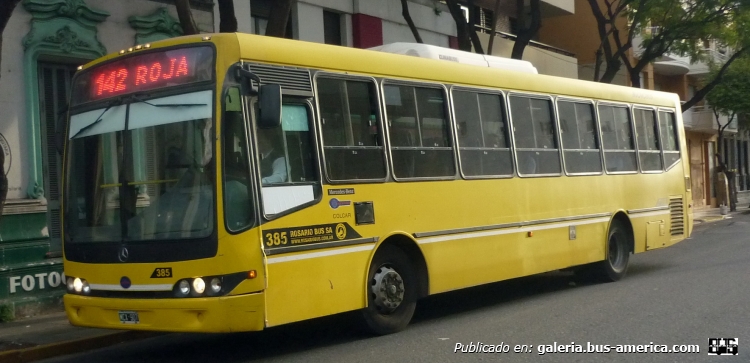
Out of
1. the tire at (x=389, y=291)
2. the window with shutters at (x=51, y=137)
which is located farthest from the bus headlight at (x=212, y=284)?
the window with shutters at (x=51, y=137)

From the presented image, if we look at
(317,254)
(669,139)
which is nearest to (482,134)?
(317,254)

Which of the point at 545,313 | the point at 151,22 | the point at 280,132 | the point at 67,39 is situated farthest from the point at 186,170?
the point at 151,22

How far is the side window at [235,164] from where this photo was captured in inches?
296

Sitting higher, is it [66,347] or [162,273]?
[162,273]

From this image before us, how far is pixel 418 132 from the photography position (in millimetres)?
9766

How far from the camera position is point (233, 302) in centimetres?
741

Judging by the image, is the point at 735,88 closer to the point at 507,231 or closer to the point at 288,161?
the point at 507,231

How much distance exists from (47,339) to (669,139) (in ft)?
35.4

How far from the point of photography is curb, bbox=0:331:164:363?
8.88 m

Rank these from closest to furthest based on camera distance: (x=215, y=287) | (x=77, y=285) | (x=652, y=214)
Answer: (x=215, y=287) → (x=77, y=285) → (x=652, y=214)

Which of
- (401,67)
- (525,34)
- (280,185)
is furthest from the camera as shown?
(525,34)

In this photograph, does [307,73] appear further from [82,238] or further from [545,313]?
[545,313]

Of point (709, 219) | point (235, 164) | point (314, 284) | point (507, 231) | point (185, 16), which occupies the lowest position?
point (709, 219)

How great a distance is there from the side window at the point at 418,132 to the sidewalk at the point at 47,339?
3819 mm
